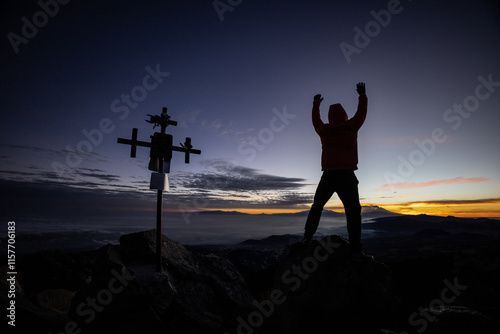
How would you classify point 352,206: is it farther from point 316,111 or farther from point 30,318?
point 30,318

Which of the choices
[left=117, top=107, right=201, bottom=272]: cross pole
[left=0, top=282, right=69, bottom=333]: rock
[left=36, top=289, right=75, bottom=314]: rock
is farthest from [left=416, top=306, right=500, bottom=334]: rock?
[left=36, top=289, right=75, bottom=314]: rock

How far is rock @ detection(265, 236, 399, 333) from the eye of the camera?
4500 millimetres

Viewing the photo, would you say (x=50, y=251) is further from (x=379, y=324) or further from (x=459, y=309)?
(x=459, y=309)

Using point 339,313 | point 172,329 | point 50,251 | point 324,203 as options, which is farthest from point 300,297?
point 50,251

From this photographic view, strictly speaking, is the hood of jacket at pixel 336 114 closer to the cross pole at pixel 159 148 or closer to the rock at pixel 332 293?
the rock at pixel 332 293

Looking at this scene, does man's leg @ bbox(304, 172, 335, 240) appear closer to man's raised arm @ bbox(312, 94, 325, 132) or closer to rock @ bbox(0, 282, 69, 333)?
man's raised arm @ bbox(312, 94, 325, 132)

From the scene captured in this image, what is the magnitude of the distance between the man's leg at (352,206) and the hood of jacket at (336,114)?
131 cm

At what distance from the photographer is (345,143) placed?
17.2 feet

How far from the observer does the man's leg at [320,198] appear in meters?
5.30

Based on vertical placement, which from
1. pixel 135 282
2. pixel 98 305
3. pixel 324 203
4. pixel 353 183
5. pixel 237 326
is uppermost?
pixel 353 183

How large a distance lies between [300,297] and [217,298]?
149 inches

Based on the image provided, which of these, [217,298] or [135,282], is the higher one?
[135,282]

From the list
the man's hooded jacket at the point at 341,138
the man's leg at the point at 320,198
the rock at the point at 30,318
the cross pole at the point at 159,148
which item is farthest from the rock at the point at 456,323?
the rock at the point at 30,318

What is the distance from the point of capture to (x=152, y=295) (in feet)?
20.3
